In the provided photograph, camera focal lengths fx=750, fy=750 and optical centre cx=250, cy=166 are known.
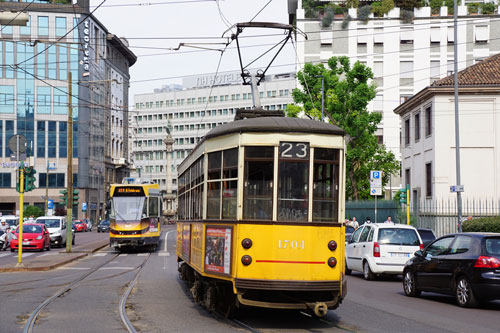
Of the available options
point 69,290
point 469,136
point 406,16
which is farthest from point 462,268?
point 406,16

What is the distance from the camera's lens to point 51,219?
41812mm

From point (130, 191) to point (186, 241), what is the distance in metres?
19.7

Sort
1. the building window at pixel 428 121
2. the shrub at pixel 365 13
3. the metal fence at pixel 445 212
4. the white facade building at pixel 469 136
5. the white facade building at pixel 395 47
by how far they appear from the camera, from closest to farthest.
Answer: the metal fence at pixel 445 212
the white facade building at pixel 469 136
the building window at pixel 428 121
the white facade building at pixel 395 47
the shrub at pixel 365 13

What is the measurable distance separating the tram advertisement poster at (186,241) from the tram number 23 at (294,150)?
12.9 ft

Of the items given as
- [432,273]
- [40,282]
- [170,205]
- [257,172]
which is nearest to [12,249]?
[40,282]

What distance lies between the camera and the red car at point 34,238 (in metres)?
35.3

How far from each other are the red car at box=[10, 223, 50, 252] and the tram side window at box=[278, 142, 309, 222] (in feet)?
87.9

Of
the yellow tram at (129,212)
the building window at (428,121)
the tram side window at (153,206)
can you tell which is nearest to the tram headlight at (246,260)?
the yellow tram at (129,212)

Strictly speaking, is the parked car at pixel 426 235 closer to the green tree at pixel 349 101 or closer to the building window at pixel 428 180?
the building window at pixel 428 180

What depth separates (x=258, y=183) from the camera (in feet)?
35.9

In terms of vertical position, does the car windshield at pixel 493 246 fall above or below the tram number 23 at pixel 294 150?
below

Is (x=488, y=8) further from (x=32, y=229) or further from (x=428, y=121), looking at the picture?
(x=32, y=229)

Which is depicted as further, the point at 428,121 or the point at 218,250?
the point at 428,121

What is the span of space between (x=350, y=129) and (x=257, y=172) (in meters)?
42.3
